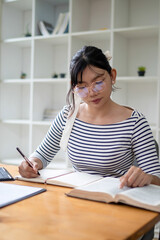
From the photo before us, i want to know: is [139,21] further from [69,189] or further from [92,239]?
[92,239]

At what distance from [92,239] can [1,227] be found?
249mm

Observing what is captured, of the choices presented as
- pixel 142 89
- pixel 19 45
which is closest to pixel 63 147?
pixel 142 89

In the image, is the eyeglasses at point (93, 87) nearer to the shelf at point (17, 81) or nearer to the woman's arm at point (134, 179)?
the woman's arm at point (134, 179)

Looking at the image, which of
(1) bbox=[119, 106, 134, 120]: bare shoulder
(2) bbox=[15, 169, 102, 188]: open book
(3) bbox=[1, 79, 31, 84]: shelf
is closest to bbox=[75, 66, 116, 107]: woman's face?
(1) bbox=[119, 106, 134, 120]: bare shoulder

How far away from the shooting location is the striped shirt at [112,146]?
1479 millimetres

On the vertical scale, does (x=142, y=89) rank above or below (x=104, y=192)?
above

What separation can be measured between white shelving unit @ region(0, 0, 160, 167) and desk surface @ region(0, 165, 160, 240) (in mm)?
1665

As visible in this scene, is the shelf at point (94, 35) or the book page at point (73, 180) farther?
the shelf at point (94, 35)

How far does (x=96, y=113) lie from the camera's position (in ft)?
5.40

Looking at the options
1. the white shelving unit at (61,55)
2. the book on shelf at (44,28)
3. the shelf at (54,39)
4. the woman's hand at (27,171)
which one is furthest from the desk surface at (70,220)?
the book on shelf at (44,28)

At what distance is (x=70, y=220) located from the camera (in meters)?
0.93

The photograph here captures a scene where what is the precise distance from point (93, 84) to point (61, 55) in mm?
2065

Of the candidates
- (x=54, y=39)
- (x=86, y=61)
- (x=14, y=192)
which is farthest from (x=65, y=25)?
(x=14, y=192)

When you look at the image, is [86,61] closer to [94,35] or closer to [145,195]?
[145,195]
